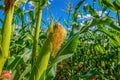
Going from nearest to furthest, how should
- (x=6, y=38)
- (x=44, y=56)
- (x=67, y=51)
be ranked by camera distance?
(x=6, y=38)
(x=44, y=56)
(x=67, y=51)

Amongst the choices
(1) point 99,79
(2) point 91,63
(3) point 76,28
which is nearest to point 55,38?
(3) point 76,28

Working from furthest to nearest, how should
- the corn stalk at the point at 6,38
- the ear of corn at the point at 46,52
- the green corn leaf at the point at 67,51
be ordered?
the green corn leaf at the point at 67,51 < the ear of corn at the point at 46,52 < the corn stalk at the point at 6,38

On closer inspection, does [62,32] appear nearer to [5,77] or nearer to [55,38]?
[55,38]

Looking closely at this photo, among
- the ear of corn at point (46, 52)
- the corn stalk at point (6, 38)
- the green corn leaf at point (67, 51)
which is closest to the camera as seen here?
the corn stalk at point (6, 38)

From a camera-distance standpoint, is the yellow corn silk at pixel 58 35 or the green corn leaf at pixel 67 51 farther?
the green corn leaf at pixel 67 51

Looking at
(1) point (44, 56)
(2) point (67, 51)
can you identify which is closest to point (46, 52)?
(1) point (44, 56)

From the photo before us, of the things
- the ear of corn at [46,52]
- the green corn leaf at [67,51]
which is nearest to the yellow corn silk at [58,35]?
the ear of corn at [46,52]

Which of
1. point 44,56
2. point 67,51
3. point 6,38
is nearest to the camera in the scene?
point 6,38

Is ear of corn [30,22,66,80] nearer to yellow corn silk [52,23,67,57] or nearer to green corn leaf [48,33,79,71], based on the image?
yellow corn silk [52,23,67,57]

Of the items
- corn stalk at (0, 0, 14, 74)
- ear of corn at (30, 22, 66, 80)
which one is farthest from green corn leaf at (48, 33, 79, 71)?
corn stalk at (0, 0, 14, 74)

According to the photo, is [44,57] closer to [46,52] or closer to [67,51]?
[46,52]

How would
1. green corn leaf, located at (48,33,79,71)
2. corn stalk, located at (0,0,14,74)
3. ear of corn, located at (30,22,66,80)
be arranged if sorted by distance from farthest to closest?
green corn leaf, located at (48,33,79,71), ear of corn, located at (30,22,66,80), corn stalk, located at (0,0,14,74)

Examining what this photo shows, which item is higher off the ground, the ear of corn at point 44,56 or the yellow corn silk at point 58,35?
the yellow corn silk at point 58,35

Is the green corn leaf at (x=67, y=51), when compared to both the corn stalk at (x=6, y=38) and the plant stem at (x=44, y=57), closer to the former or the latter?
the plant stem at (x=44, y=57)
